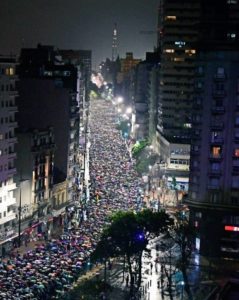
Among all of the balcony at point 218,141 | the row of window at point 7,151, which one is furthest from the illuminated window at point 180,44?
the row of window at point 7,151

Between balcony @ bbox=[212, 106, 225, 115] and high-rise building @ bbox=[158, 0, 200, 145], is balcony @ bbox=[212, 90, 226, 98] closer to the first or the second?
balcony @ bbox=[212, 106, 225, 115]

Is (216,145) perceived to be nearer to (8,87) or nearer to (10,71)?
(8,87)

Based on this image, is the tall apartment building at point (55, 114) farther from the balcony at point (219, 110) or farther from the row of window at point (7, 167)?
the balcony at point (219, 110)

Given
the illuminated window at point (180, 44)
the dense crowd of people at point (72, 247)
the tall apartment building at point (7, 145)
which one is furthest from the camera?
the illuminated window at point (180, 44)

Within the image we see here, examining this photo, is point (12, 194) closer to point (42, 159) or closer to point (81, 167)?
point (42, 159)

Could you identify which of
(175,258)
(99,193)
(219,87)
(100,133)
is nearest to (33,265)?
(175,258)

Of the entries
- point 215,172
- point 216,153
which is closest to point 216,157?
point 216,153

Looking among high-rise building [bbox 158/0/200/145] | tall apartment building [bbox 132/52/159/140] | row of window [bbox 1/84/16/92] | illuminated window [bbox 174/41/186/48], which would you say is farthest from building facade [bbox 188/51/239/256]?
tall apartment building [bbox 132/52/159/140]
